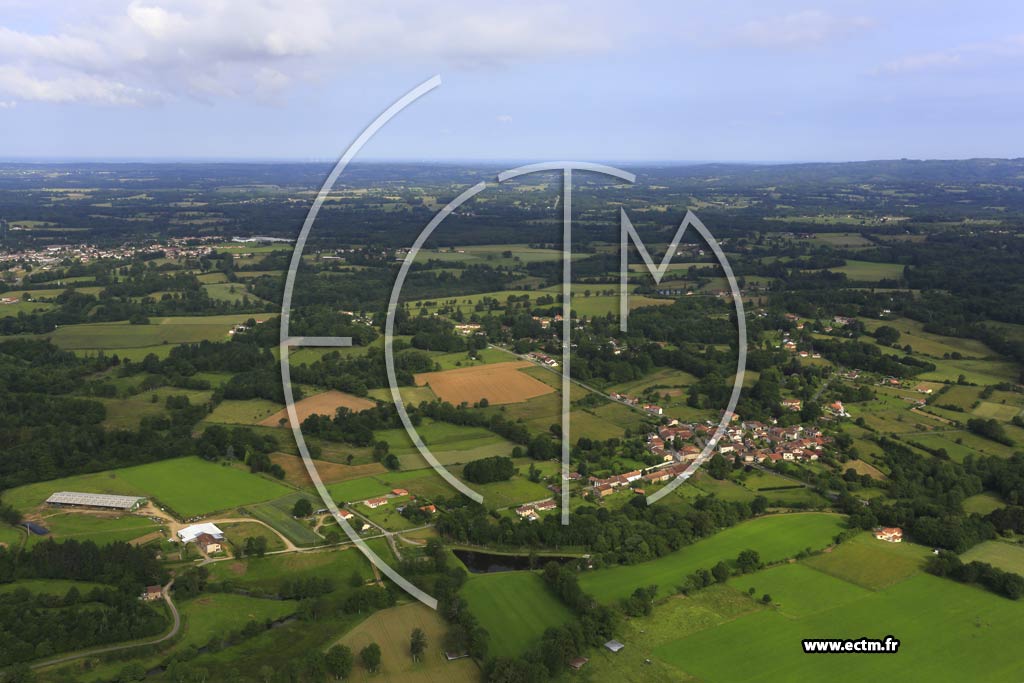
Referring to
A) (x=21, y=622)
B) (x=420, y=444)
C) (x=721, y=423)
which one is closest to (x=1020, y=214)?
(x=721, y=423)

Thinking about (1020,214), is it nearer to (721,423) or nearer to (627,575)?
(721,423)

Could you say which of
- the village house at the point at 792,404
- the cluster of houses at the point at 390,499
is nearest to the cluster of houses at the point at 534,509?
the cluster of houses at the point at 390,499

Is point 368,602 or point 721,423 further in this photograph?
point 721,423

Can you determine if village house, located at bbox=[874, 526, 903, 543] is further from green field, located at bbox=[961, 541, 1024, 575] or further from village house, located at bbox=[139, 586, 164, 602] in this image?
village house, located at bbox=[139, 586, 164, 602]

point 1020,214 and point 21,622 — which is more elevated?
point 1020,214

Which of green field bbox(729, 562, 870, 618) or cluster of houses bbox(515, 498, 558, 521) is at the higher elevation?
cluster of houses bbox(515, 498, 558, 521)

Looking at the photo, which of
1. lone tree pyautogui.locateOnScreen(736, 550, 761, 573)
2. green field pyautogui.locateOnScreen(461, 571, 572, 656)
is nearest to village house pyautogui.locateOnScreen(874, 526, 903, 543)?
lone tree pyautogui.locateOnScreen(736, 550, 761, 573)

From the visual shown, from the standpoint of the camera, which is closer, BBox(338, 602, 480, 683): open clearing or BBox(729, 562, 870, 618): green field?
BBox(338, 602, 480, 683): open clearing

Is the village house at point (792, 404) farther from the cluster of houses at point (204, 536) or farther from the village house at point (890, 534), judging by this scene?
the cluster of houses at point (204, 536)
